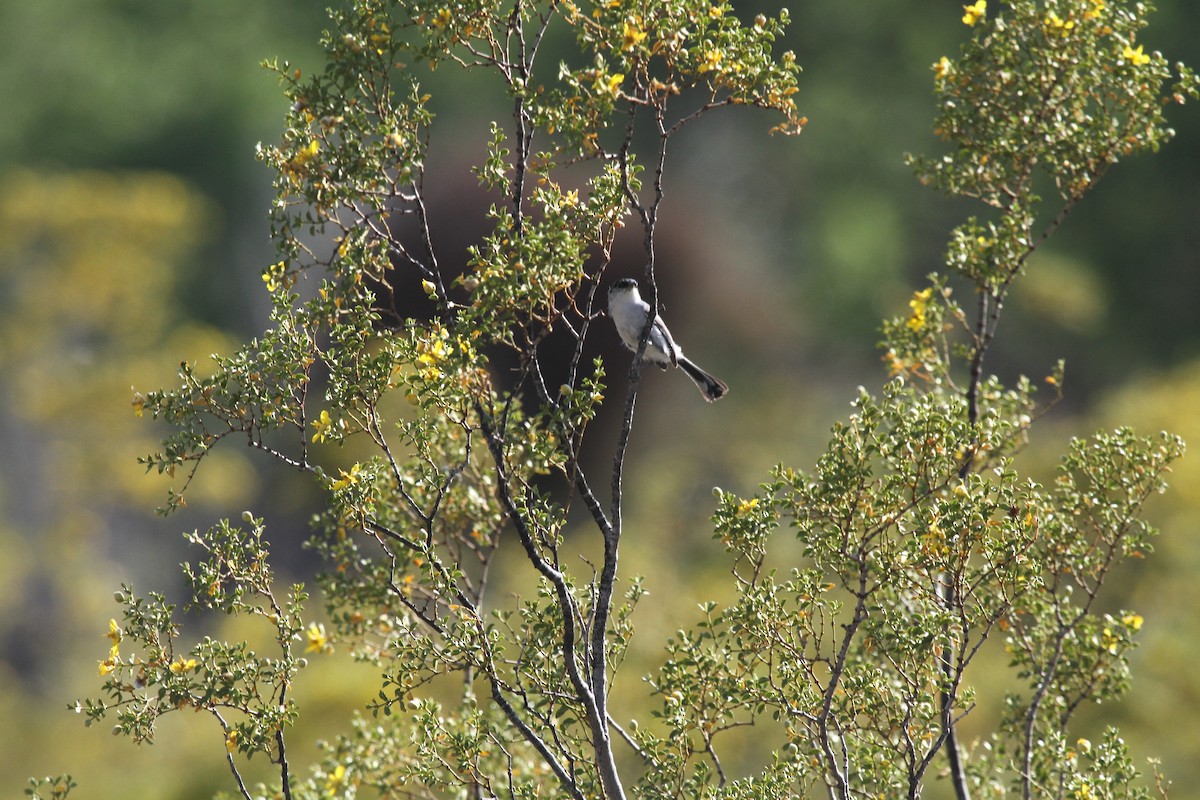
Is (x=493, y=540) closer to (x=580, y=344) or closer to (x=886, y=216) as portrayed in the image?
(x=580, y=344)

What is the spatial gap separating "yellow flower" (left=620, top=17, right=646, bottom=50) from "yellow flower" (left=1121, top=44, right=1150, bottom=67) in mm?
1854

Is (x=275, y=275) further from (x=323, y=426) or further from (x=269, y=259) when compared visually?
(x=269, y=259)

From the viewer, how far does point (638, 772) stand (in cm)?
700

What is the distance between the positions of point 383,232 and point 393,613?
1.51 meters

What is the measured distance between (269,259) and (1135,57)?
1820 centimetres

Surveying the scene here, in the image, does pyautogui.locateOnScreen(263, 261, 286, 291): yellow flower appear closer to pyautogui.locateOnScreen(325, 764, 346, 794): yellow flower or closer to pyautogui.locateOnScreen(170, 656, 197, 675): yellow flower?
pyautogui.locateOnScreen(170, 656, 197, 675): yellow flower

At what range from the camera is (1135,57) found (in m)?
4.20

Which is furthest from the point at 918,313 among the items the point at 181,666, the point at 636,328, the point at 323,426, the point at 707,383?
the point at 181,666

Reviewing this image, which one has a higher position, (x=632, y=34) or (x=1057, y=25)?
(x=1057, y=25)

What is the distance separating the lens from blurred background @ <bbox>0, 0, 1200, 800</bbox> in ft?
53.2

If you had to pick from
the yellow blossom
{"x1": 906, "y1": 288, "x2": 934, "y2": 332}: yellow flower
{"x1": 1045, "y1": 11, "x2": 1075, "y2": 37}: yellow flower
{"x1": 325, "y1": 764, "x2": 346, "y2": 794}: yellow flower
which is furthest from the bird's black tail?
{"x1": 325, "y1": 764, "x2": 346, "y2": 794}: yellow flower

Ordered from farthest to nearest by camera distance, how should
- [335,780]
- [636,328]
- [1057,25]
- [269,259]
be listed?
[269,259] → [636,328] → [1057,25] → [335,780]

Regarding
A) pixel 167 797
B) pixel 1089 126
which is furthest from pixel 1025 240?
pixel 167 797

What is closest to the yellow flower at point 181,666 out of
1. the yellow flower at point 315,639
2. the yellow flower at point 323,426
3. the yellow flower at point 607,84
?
the yellow flower at point 315,639
